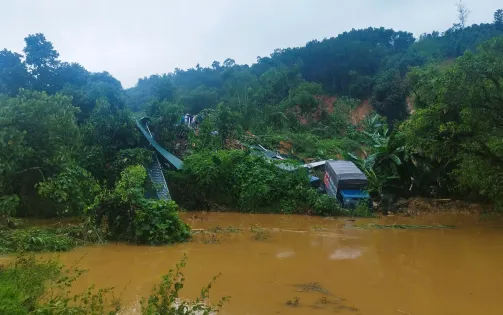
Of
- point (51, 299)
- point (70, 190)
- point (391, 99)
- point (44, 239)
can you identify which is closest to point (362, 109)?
point (391, 99)

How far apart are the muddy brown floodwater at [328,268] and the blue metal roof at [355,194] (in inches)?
98.5

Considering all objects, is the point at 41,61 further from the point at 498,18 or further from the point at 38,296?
the point at 498,18

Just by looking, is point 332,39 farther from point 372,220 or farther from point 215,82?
point 372,220

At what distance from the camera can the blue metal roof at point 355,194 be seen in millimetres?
13138

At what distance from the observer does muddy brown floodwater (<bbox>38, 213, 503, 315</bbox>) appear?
16.9ft

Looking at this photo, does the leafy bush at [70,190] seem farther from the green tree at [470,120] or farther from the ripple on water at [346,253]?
the green tree at [470,120]

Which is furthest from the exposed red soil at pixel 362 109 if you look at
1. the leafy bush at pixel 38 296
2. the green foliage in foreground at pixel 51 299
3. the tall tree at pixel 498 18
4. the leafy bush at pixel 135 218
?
the green foliage in foreground at pixel 51 299

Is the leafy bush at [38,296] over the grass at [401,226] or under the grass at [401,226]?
over

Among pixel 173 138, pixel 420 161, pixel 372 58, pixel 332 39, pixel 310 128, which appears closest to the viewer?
pixel 420 161

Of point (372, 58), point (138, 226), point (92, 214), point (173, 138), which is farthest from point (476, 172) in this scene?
point (372, 58)

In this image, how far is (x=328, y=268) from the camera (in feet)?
22.5

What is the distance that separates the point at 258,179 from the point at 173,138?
5012 millimetres

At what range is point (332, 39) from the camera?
49438 mm

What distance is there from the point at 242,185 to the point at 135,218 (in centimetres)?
583
